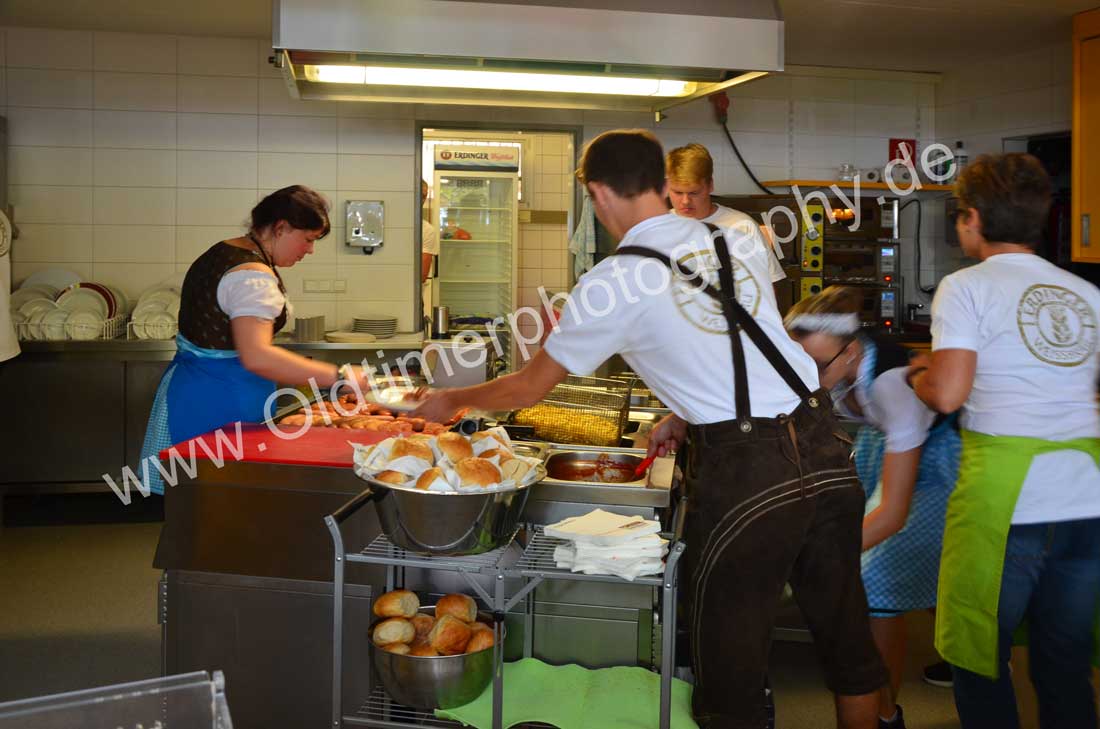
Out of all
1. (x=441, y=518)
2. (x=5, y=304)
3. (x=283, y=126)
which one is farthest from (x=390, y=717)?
(x=283, y=126)

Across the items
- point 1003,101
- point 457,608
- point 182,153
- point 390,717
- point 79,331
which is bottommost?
point 390,717

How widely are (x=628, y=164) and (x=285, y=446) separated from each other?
125 centimetres

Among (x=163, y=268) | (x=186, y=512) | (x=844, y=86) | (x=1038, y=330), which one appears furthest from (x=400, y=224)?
(x=1038, y=330)

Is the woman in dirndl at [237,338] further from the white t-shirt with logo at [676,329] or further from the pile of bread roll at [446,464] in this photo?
the white t-shirt with logo at [676,329]

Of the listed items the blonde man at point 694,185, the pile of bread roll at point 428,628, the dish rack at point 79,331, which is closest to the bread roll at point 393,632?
the pile of bread roll at point 428,628

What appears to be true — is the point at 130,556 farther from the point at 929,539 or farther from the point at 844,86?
the point at 844,86

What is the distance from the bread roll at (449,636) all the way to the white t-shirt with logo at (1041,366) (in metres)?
1.25

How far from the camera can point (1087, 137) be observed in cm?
534

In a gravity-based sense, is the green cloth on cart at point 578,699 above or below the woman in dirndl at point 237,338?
below

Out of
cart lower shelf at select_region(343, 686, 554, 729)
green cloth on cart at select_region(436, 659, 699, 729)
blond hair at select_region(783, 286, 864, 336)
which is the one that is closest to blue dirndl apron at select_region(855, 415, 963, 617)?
blond hair at select_region(783, 286, 864, 336)

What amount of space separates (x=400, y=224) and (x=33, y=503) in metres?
2.65

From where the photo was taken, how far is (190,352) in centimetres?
312

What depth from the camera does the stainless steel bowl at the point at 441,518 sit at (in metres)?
2.00

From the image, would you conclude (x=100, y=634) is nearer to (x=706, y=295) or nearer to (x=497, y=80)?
(x=497, y=80)
